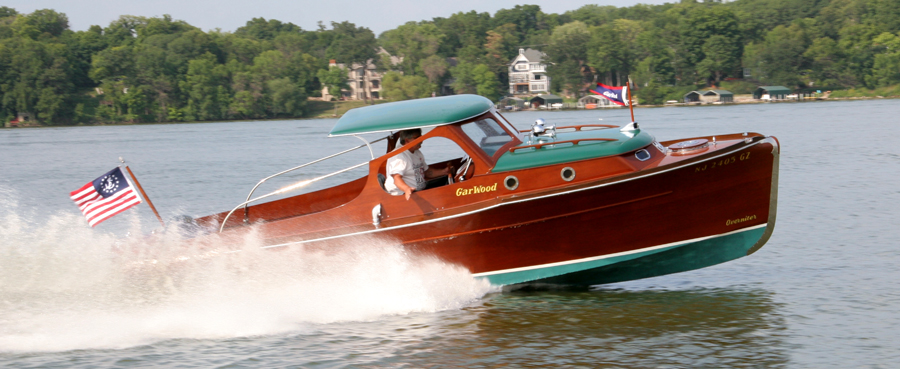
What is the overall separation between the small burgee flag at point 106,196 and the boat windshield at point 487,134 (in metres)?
3.88

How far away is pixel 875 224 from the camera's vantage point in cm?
1466

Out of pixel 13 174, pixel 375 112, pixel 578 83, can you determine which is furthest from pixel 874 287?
pixel 578 83

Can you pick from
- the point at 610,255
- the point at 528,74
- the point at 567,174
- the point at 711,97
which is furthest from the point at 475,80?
the point at 567,174

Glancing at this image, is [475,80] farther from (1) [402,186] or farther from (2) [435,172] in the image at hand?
(1) [402,186]

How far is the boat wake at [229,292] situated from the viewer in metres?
9.31

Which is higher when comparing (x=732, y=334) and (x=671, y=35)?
(x=671, y=35)

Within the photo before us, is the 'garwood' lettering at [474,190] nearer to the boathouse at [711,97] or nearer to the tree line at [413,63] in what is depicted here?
the tree line at [413,63]

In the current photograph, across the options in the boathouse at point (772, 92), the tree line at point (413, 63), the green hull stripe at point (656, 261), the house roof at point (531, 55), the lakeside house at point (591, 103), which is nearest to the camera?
the green hull stripe at point (656, 261)

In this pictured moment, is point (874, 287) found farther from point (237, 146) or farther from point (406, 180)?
point (237, 146)

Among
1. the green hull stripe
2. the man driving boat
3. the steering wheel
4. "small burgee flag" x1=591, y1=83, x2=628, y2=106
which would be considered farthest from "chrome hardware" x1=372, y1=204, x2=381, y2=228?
"small burgee flag" x1=591, y1=83, x2=628, y2=106

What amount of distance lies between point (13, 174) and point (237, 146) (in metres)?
16.3

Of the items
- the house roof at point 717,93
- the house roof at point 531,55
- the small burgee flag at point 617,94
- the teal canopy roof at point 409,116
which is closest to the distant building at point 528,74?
the house roof at point 531,55

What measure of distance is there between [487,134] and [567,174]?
1115 mm

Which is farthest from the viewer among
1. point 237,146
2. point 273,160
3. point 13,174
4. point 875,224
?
point 237,146
